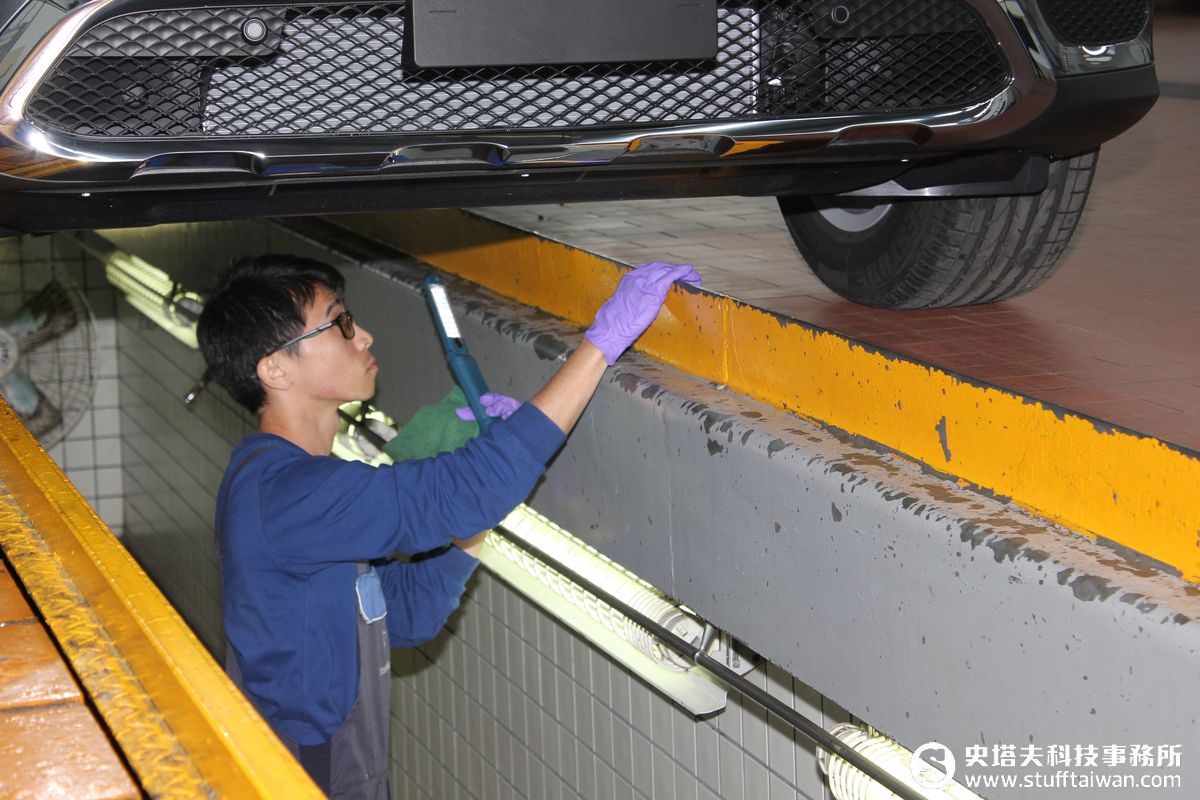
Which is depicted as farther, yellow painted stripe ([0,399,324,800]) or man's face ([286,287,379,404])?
man's face ([286,287,379,404])

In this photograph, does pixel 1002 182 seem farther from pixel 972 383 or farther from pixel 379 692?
pixel 379 692

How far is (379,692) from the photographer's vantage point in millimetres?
2510

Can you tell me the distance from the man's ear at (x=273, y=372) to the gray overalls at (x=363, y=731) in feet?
1.24

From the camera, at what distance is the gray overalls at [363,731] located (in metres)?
2.42

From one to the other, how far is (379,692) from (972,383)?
4.39 ft

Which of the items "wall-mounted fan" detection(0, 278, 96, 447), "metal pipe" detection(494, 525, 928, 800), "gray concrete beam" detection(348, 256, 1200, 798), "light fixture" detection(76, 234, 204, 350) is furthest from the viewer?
"wall-mounted fan" detection(0, 278, 96, 447)

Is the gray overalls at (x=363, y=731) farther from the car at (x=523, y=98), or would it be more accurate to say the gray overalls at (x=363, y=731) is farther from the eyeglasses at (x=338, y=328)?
the car at (x=523, y=98)

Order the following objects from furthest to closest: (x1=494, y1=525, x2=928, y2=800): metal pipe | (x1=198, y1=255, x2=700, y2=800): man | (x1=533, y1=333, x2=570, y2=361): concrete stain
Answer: (x1=533, y1=333, x2=570, y2=361): concrete stain < (x1=198, y1=255, x2=700, y2=800): man < (x1=494, y1=525, x2=928, y2=800): metal pipe

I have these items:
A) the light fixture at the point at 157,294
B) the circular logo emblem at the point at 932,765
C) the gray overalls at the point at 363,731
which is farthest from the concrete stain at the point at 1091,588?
the light fixture at the point at 157,294

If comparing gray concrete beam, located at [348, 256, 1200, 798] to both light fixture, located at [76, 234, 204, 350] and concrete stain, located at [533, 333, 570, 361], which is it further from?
light fixture, located at [76, 234, 204, 350]

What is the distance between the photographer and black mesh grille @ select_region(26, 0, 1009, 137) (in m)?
1.59

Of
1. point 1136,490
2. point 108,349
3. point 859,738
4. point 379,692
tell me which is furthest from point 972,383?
point 108,349

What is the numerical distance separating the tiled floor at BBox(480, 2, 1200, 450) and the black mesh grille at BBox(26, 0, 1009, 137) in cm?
42

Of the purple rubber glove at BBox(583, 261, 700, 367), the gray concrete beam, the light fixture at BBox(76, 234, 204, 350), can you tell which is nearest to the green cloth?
the gray concrete beam
